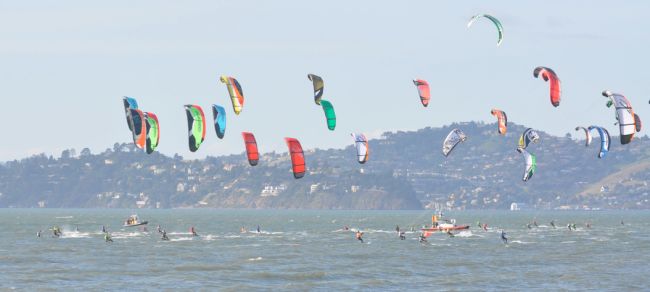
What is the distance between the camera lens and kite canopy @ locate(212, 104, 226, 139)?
86.8 meters

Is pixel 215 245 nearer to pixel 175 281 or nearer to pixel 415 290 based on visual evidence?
pixel 175 281

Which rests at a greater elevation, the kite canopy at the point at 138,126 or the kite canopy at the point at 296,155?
the kite canopy at the point at 138,126

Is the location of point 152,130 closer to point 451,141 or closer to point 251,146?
point 251,146

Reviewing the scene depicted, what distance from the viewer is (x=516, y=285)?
69.2 meters

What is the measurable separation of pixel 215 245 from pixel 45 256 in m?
15.8

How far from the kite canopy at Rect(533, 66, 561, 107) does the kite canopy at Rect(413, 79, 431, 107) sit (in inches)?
341

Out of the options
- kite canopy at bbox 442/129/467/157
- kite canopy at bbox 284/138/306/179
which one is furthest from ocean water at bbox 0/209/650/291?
kite canopy at bbox 442/129/467/157

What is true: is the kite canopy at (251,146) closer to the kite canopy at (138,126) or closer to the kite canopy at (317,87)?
the kite canopy at (317,87)

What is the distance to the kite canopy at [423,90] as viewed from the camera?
91400mm

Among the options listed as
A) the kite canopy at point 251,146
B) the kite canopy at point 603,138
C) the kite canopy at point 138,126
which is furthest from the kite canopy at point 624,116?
the kite canopy at point 138,126

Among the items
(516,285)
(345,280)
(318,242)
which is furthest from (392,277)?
(318,242)

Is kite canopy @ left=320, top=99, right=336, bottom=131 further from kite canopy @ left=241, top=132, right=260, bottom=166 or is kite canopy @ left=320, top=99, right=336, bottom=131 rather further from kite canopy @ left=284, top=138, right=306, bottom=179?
kite canopy @ left=241, top=132, right=260, bottom=166

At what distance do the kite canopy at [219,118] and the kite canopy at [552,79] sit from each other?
67.8 feet

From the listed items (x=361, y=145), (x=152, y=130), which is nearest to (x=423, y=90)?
(x=361, y=145)
